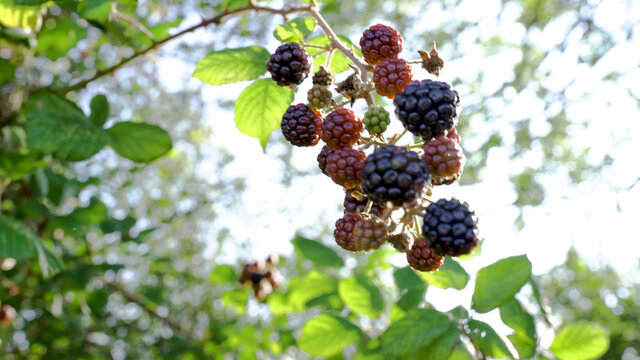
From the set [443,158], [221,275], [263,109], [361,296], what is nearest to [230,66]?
[263,109]

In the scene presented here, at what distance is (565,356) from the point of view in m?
1.63

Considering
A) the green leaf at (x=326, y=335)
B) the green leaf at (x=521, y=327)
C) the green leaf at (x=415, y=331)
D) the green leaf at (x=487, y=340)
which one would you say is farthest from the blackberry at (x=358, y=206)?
the green leaf at (x=326, y=335)

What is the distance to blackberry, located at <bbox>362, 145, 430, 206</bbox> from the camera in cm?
82

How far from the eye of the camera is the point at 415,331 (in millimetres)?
1348

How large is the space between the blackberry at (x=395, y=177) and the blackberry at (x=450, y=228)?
0.18ft

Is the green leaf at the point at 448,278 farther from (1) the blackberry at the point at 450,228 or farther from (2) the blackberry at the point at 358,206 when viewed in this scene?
(1) the blackberry at the point at 450,228

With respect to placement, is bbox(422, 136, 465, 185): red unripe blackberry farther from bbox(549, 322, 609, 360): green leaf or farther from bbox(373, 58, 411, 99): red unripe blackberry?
bbox(549, 322, 609, 360): green leaf

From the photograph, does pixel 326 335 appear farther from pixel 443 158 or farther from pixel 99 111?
pixel 99 111

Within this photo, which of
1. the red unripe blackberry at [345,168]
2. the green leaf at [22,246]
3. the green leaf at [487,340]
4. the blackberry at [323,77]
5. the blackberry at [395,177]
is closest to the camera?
the blackberry at [395,177]

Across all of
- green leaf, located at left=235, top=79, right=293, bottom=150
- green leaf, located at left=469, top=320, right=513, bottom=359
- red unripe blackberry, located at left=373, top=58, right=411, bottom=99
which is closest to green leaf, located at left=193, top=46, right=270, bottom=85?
green leaf, located at left=235, top=79, right=293, bottom=150

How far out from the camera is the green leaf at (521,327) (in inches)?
58.9

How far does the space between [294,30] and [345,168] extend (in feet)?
1.75

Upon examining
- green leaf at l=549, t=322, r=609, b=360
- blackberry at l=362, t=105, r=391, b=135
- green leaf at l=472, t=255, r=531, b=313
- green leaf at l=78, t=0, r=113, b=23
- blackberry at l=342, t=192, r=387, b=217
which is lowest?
green leaf at l=549, t=322, r=609, b=360

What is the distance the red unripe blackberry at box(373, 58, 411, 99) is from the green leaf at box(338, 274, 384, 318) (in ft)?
3.41
